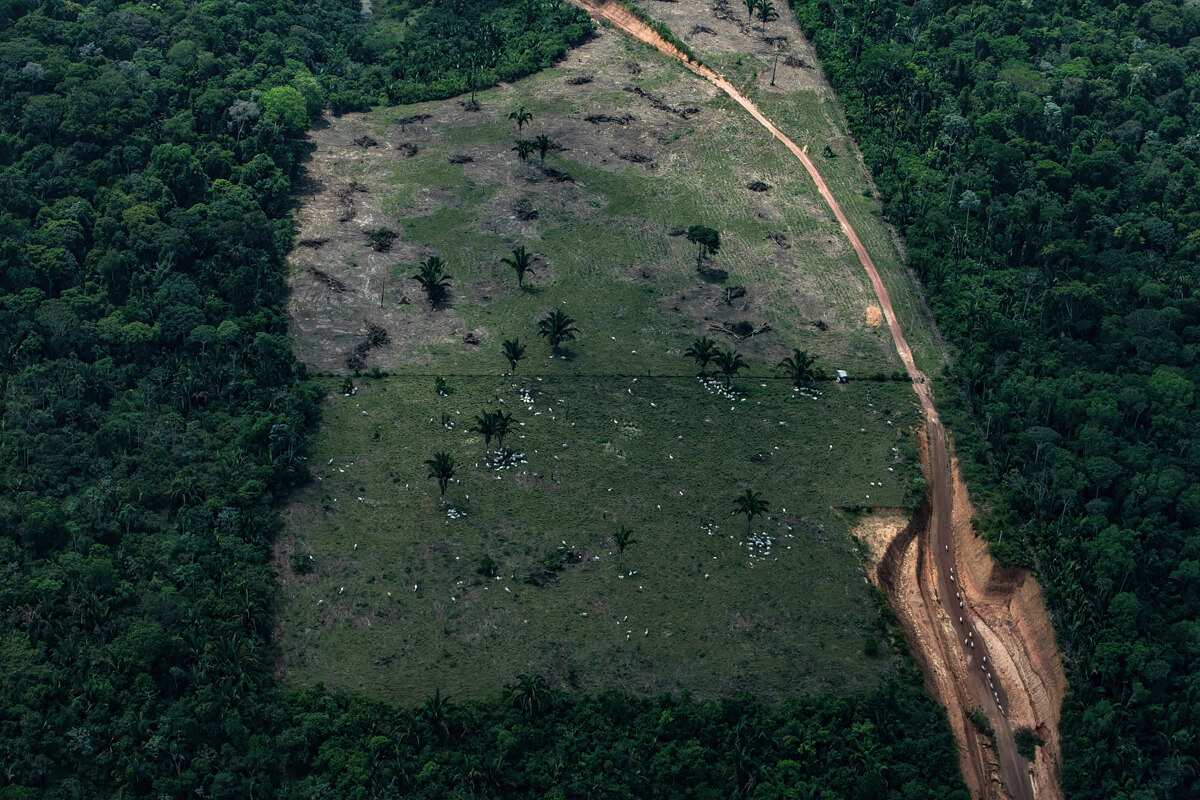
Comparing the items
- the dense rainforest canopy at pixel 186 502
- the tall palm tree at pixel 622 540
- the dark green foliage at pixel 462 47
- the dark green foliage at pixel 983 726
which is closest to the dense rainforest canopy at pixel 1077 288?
the dark green foliage at pixel 983 726

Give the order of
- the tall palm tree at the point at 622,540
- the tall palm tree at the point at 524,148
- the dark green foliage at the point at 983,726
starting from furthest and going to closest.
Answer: the tall palm tree at the point at 524,148 → the tall palm tree at the point at 622,540 → the dark green foliage at the point at 983,726

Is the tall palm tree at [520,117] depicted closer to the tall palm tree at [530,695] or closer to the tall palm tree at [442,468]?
the tall palm tree at [442,468]

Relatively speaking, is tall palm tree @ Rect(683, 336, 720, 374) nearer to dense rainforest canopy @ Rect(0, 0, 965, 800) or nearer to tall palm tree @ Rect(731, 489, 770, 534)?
tall palm tree @ Rect(731, 489, 770, 534)

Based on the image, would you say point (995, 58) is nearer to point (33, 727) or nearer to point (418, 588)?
point (418, 588)

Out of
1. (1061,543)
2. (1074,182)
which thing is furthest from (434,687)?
(1074,182)

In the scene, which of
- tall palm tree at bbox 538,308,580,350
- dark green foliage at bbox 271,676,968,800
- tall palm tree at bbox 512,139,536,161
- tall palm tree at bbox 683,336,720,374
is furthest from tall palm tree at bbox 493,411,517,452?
tall palm tree at bbox 512,139,536,161

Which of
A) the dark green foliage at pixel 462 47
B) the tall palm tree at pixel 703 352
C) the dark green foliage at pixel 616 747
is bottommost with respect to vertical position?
the dark green foliage at pixel 462 47
